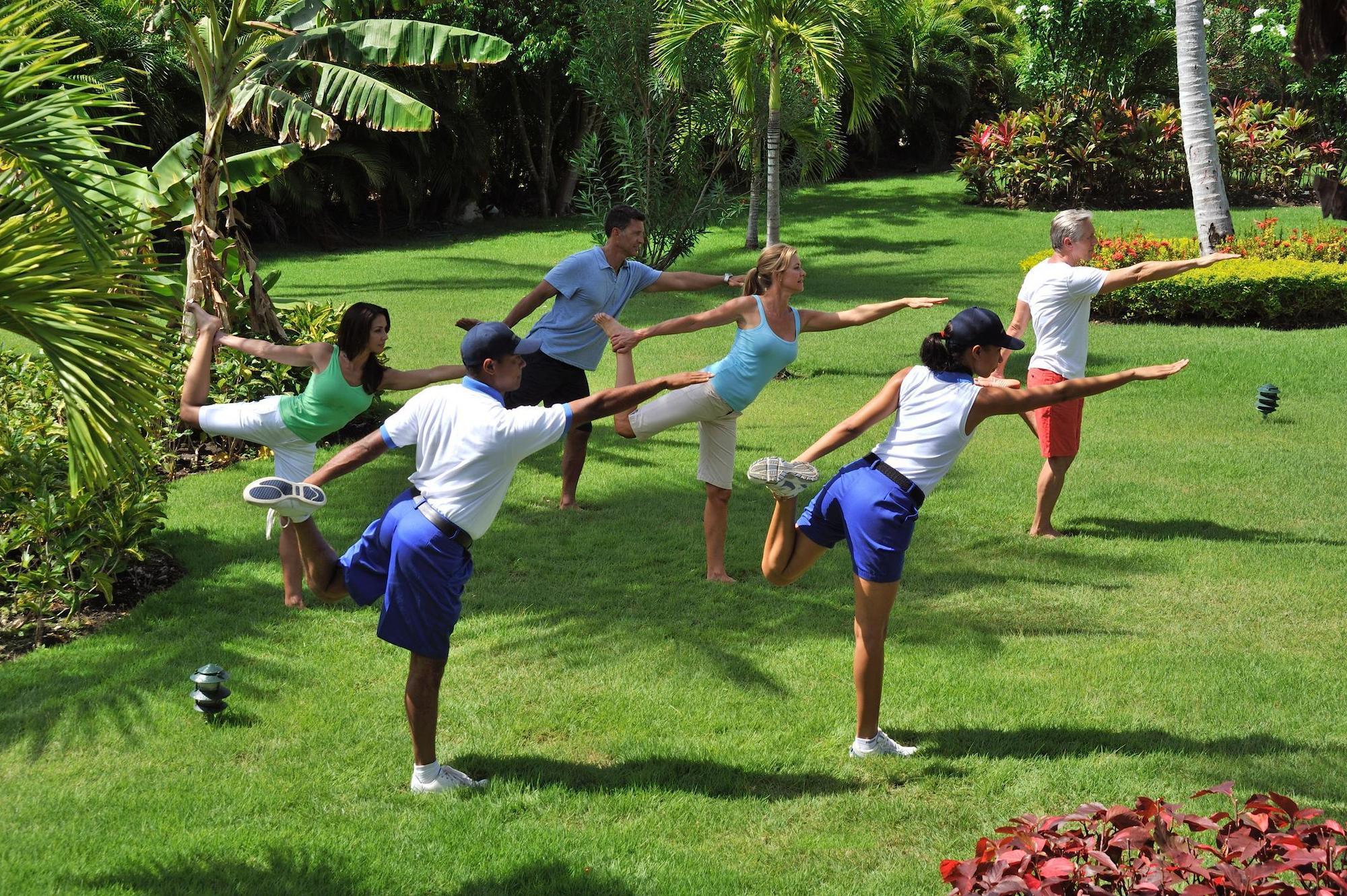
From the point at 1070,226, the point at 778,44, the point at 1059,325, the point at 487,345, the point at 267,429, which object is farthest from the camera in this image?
the point at 778,44

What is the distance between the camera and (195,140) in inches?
532

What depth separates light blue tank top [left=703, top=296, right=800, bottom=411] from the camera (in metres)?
7.22

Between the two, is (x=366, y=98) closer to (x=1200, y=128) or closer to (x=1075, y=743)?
(x=1200, y=128)

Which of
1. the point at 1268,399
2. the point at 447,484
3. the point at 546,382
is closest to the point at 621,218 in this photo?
the point at 546,382

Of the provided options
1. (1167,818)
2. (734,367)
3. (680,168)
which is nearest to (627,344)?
(734,367)

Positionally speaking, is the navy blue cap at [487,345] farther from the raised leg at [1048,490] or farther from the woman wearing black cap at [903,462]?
the raised leg at [1048,490]

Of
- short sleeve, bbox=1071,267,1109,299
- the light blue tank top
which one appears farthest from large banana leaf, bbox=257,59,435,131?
short sleeve, bbox=1071,267,1109,299

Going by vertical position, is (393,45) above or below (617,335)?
above

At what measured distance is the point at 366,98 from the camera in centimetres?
1358

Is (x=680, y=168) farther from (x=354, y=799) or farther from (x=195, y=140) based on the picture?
(x=354, y=799)

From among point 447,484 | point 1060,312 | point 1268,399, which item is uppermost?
point 1060,312

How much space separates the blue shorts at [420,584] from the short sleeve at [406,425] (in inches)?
10.3

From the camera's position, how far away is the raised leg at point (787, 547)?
579 cm

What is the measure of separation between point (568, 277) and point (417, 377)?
266 centimetres
